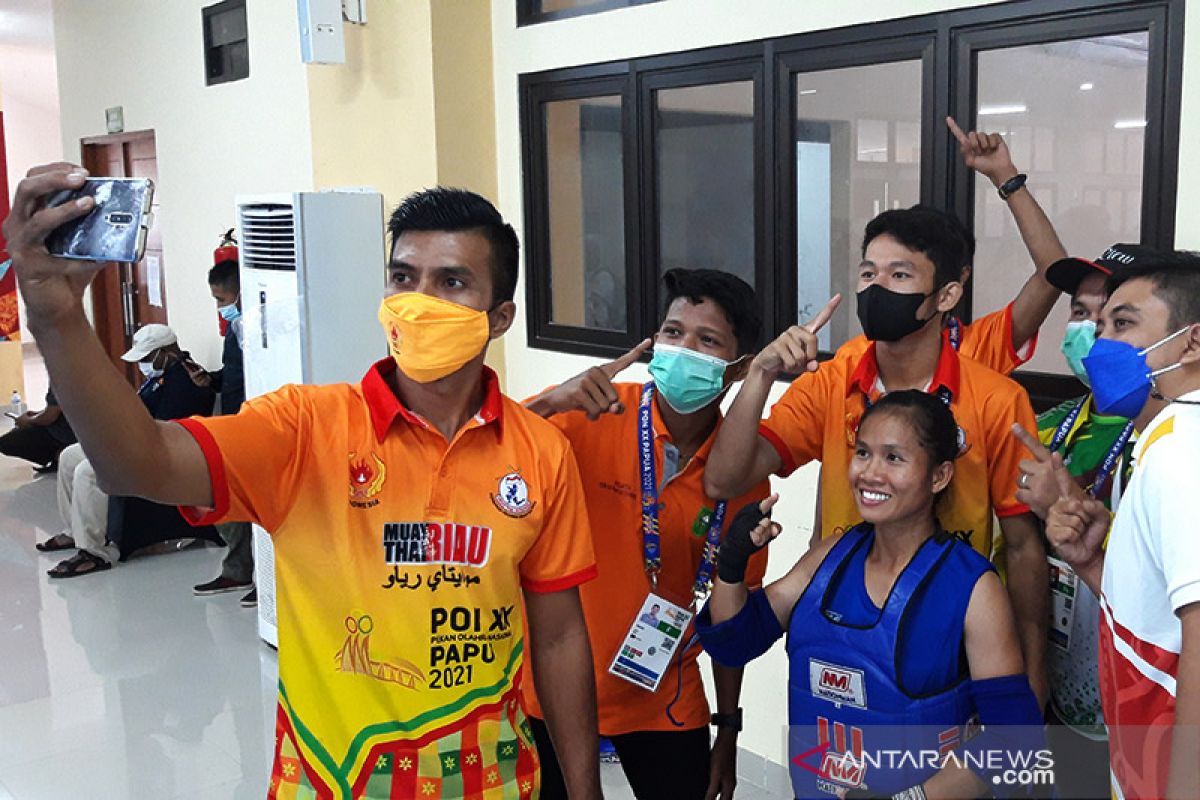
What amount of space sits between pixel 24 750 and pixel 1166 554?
3.89 m

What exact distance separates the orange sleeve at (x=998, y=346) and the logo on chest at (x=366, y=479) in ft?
4.97

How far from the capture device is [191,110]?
671 centimetres

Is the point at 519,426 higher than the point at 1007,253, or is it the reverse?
the point at 1007,253

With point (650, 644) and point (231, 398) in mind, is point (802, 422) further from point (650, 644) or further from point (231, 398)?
point (231, 398)

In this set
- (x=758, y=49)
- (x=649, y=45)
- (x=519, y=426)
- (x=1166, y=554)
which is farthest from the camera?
(x=649, y=45)

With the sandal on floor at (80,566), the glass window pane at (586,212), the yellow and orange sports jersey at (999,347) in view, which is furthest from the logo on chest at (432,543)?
the sandal on floor at (80,566)

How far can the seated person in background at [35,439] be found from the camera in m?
7.62

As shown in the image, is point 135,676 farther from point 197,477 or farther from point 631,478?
point 197,477

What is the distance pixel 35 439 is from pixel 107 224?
772cm

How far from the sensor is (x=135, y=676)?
4.64m

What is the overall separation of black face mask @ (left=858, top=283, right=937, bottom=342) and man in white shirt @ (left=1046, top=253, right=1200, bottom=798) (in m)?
0.37

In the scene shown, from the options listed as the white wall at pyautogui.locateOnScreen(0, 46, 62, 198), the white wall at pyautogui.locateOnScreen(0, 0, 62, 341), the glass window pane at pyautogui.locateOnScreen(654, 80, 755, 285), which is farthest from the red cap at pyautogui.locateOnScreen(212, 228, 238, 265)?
the white wall at pyautogui.locateOnScreen(0, 46, 62, 198)

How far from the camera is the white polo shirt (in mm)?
1304

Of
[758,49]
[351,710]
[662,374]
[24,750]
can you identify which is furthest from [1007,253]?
[24,750]
